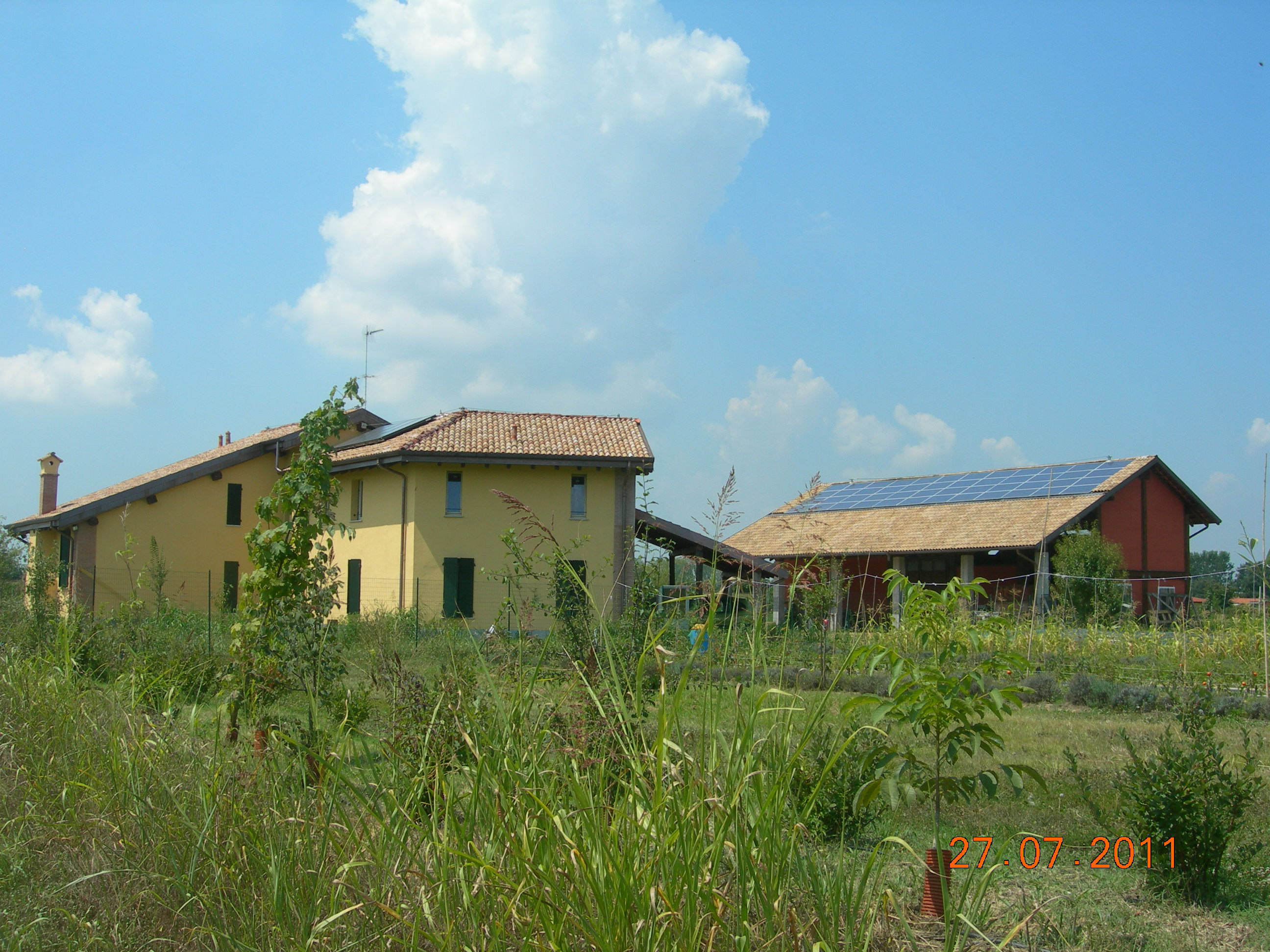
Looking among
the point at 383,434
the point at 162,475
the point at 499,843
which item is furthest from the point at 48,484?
the point at 499,843

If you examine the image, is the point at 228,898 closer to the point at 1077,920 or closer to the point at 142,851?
the point at 142,851

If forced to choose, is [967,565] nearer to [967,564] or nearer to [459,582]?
[967,564]

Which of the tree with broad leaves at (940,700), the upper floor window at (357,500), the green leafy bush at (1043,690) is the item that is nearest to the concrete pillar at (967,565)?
the green leafy bush at (1043,690)

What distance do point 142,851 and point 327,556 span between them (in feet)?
12.2

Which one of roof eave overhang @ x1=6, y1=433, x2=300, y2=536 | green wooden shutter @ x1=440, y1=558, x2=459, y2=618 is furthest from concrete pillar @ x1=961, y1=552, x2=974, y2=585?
roof eave overhang @ x1=6, y1=433, x2=300, y2=536

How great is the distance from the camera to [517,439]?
81.0ft

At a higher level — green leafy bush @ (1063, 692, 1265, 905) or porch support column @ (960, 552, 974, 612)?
porch support column @ (960, 552, 974, 612)

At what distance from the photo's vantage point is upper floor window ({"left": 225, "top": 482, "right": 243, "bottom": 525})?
28203 millimetres

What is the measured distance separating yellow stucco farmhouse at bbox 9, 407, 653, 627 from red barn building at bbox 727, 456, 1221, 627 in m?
5.29

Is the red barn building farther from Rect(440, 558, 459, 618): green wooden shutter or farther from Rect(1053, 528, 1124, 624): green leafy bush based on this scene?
Rect(440, 558, 459, 618): green wooden shutter

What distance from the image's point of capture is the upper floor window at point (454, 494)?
2417 cm

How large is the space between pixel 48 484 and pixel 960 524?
31.9 m

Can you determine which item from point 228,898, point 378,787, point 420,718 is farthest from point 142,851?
point 420,718
